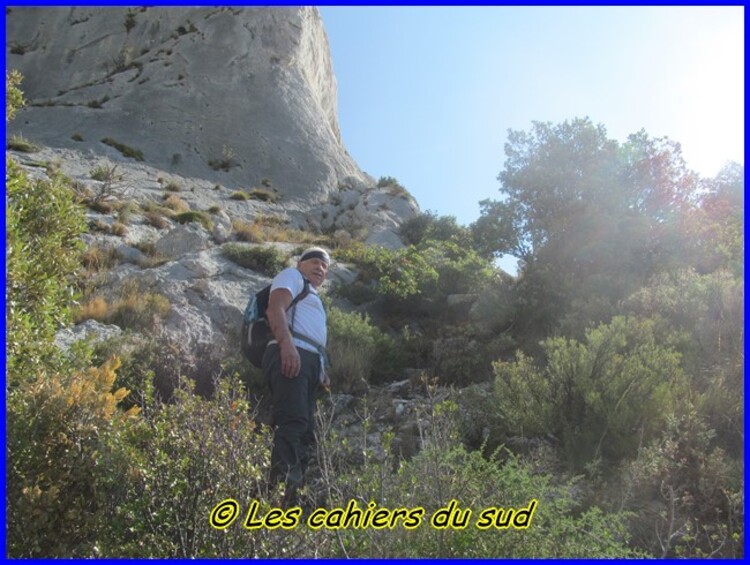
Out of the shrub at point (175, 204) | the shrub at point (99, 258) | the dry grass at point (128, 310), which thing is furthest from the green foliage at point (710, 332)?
the shrub at point (175, 204)

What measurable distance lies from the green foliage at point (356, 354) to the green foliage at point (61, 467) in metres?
4.08

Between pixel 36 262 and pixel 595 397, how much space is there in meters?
3.92

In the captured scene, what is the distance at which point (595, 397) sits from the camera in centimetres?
452

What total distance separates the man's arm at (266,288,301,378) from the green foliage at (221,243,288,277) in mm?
7505

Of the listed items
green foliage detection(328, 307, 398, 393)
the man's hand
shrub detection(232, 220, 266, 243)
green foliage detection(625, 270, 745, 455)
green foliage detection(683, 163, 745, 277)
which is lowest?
shrub detection(232, 220, 266, 243)

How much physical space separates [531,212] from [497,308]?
10.5 feet

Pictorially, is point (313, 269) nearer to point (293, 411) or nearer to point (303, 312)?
point (303, 312)

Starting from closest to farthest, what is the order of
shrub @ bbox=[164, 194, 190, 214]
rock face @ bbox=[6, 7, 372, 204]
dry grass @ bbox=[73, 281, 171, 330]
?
dry grass @ bbox=[73, 281, 171, 330], shrub @ bbox=[164, 194, 190, 214], rock face @ bbox=[6, 7, 372, 204]

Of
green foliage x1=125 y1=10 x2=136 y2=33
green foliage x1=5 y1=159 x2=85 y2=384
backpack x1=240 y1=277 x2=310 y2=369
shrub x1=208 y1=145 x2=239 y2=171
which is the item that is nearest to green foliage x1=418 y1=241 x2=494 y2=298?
backpack x1=240 y1=277 x2=310 y2=369

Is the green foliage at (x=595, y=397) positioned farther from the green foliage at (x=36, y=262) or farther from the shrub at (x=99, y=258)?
the shrub at (x=99, y=258)

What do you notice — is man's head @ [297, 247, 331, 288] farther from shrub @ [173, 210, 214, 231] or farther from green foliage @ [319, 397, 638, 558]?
shrub @ [173, 210, 214, 231]

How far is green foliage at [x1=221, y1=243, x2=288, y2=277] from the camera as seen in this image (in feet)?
39.5

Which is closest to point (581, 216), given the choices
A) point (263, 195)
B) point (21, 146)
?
point (263, 195)

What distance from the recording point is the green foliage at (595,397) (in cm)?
440
